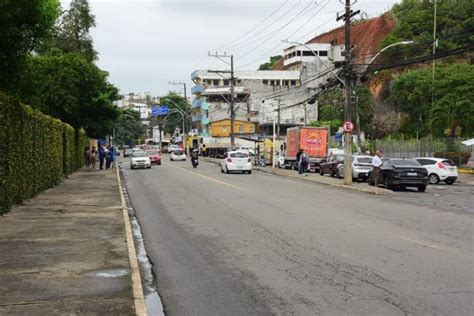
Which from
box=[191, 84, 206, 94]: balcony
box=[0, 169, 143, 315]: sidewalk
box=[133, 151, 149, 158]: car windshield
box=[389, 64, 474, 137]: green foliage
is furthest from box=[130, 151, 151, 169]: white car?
box=[191, 84, 206, 94]: balcony

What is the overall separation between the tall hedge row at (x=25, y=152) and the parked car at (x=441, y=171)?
1998 centimetres

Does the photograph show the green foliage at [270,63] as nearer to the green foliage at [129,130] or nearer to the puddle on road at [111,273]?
the green foliage at [129,130]

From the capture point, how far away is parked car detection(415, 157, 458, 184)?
3189 cm

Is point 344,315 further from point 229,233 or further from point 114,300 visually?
point 229,233

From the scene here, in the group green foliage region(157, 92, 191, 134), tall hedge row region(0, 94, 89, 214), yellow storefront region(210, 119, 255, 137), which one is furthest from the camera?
green foliage region(157, 92, 191, 134)

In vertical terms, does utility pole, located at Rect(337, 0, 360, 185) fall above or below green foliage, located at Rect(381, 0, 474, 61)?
below

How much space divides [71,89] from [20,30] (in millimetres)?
22653

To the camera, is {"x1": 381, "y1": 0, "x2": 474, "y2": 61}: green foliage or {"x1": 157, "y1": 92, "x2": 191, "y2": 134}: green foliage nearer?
{"x1": 381, "y1": 0, "x2": 474, "y2": 61}: green foliage

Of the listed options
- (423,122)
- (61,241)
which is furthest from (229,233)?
(423,122)

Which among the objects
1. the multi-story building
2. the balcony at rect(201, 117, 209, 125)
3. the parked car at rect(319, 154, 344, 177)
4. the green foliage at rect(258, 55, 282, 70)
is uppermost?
the green foliage at rect(258, 55, 282, 70)

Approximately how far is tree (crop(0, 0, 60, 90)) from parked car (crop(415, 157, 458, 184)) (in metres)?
23.9

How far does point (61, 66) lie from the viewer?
3581cm

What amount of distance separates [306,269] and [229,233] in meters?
3.89

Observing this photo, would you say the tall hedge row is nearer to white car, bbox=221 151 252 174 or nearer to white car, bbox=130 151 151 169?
white car, bbox=221 151 252 174
